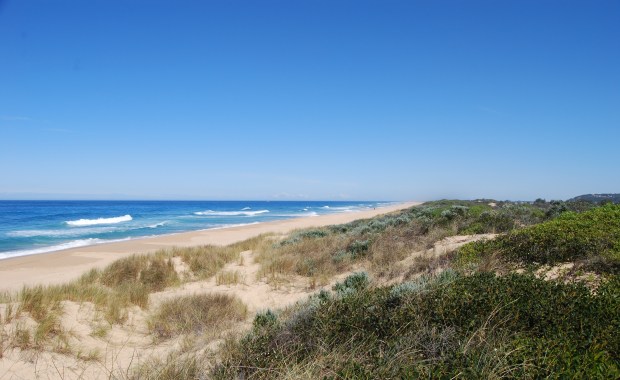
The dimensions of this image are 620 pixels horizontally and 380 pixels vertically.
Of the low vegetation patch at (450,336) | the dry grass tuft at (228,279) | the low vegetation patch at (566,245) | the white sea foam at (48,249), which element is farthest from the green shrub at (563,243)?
the white sea foam at (48,249)

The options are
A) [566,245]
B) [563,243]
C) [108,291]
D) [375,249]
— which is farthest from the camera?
[375,249]

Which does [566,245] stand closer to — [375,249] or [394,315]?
[394,315]

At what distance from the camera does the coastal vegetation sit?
350 cm

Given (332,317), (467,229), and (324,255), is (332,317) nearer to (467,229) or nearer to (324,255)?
(324,255)

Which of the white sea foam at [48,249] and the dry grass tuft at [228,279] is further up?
the dry grass tuft at [228,279]

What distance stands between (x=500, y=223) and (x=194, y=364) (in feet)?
34.6

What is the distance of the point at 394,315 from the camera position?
4.58 meters

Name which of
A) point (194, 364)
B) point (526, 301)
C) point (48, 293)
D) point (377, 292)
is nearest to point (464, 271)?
point (377, 292)

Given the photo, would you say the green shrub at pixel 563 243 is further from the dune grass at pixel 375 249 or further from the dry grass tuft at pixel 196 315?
the dry grass tuft at pixel 196 315

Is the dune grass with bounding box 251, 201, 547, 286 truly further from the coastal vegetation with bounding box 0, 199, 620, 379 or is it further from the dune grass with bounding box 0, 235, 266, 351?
the dune grass with bounding box 0, 235, 266, 351

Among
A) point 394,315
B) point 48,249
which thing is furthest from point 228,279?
point 48,249

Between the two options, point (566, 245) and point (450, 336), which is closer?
point (450, 336)

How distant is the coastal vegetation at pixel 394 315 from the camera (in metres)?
3.50

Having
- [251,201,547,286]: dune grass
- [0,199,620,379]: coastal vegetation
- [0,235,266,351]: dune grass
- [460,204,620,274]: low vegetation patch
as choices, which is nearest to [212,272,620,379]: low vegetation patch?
[0,199,620,379]: coastal vegetation
